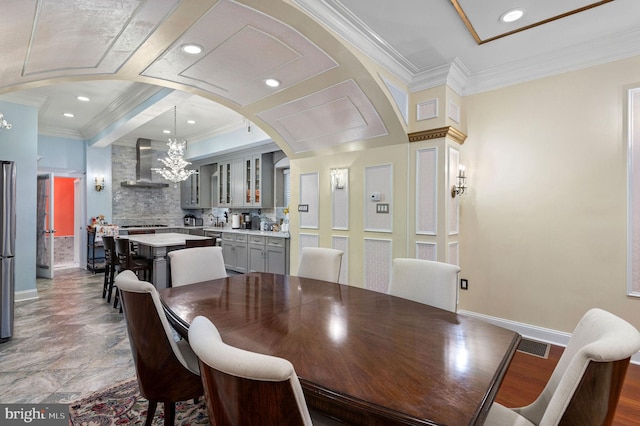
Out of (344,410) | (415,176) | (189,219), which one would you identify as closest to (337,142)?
(415,176)

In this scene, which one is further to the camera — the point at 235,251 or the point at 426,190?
the point at 235,251

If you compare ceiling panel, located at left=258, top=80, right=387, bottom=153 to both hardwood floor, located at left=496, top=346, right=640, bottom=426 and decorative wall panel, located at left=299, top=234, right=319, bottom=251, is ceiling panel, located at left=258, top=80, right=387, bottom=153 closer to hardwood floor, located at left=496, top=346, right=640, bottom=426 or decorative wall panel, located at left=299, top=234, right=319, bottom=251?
decorative wall panel, located at left=299, top=234, right=319, bottom=251

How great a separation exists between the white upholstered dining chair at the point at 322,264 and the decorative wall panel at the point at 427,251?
1177mm

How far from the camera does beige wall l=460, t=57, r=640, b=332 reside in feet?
8.91

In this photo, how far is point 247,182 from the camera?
6270mm

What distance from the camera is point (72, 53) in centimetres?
246

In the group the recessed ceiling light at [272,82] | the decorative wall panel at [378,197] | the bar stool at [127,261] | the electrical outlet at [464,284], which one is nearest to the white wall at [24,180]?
the bar stool at [127,261]

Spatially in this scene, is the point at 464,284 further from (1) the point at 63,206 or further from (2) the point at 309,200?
(1) the point at 63,206

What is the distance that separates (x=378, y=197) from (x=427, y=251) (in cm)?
82

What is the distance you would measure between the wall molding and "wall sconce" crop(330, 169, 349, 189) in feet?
3.05

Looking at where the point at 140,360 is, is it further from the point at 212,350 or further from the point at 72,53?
the point at 72,53

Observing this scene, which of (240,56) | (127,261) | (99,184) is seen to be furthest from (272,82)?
(99,184)

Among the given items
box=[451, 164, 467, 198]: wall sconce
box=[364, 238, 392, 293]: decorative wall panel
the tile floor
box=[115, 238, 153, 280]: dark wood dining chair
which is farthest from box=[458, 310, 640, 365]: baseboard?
box=[115, 238, 153, 280]: dark wood dining chair

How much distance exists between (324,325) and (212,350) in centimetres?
79
